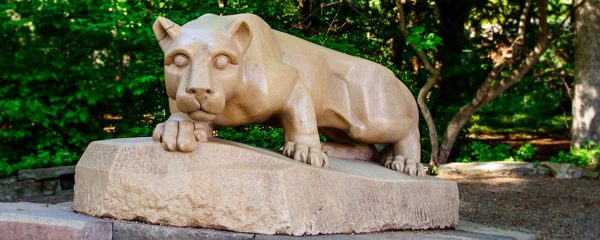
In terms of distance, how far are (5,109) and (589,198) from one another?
7149 mm

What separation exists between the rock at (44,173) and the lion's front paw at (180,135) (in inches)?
189

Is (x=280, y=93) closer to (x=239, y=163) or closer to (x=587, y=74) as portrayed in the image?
(x=239, y=163)

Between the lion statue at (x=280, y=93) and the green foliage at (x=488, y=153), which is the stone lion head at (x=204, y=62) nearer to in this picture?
the lion statue at (x=280, y=93)

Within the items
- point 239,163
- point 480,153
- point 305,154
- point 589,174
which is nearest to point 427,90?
point 480,153

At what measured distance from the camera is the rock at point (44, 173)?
24.7 ft

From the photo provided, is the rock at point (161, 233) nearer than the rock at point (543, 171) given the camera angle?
Yes

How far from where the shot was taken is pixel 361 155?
15.1 ft

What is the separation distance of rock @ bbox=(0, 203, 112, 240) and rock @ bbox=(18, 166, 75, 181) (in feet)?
14.6

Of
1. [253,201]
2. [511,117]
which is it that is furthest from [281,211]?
[511,117]

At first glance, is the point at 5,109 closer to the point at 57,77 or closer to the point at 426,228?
the point at 57,77

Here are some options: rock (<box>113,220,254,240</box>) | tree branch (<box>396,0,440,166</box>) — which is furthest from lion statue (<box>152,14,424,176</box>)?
tree branch (<box>396,0,440,166</box>)

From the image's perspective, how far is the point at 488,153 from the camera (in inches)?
409

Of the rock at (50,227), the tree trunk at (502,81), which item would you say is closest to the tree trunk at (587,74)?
the tree trunk at (502,81)

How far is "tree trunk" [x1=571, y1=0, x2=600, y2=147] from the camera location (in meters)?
9.80
